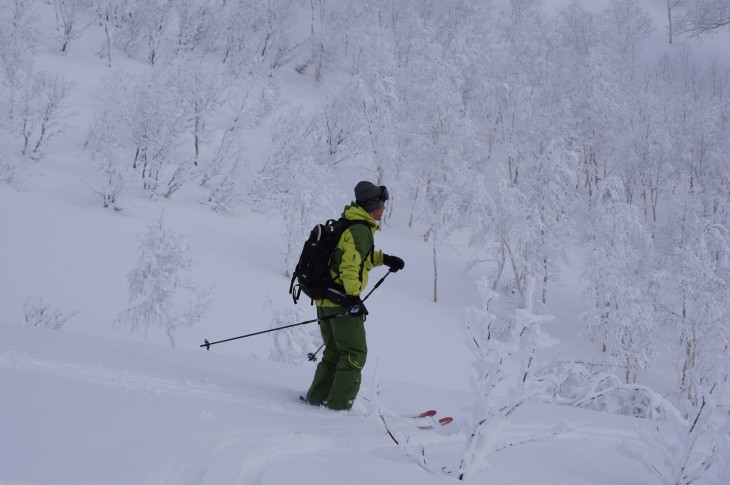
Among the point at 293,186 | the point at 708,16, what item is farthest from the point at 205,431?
the point at 708,16

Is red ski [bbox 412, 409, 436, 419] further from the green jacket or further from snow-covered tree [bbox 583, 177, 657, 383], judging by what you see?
snow-covered tree [bbox 583, 177, 657, 383]

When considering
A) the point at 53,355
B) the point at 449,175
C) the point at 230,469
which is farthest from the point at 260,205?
the point at 230,469

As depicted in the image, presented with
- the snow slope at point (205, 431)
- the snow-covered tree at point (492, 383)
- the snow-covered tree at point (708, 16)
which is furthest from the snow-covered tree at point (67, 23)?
the snow-covered tree at point (708, 16)

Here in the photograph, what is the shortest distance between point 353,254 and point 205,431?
1.54 m

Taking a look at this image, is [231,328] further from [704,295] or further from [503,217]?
[704,295]

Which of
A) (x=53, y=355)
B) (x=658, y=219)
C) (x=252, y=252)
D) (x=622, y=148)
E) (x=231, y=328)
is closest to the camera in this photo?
(x=53, y=355)

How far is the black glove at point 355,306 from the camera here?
382 centimetres

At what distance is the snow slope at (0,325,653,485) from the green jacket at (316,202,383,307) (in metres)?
0.75

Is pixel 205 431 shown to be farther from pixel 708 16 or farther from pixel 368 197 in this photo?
pixel 708 16

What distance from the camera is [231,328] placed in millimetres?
11484

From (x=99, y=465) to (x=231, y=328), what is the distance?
31.2 feet

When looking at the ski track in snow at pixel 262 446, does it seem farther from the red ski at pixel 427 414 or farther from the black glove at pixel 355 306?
A: the black glove at pixel 355 306

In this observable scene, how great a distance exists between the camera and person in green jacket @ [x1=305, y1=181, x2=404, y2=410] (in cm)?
384

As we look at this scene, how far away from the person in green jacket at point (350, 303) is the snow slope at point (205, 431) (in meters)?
0.18
